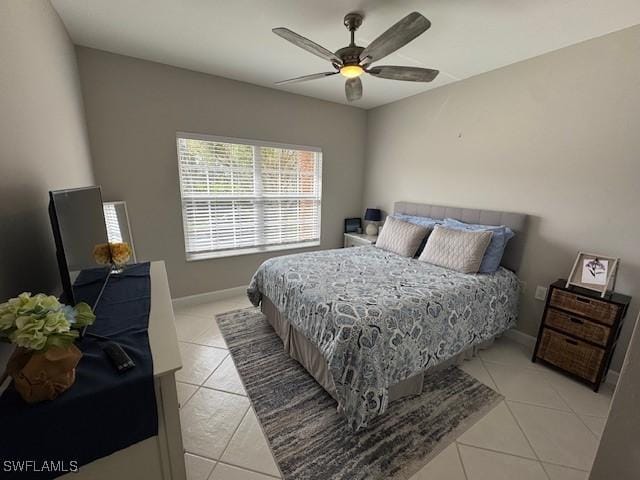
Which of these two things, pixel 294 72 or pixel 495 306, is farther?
pixel 294 72

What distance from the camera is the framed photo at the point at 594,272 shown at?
198 cm

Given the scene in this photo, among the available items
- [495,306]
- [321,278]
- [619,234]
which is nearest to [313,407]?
[321,278]

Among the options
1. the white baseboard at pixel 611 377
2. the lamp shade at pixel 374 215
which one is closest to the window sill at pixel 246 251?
the lamp shade at pixel 374 215

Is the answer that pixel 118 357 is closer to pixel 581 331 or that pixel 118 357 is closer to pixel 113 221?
pixel 113 221

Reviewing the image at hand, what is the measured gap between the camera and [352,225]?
14.2 ft

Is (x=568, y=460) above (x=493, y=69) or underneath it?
underneath

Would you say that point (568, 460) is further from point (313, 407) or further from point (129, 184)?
point (129, 184)

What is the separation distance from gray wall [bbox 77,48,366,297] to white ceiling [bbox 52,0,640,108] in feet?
0.70

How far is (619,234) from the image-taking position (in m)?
2.03

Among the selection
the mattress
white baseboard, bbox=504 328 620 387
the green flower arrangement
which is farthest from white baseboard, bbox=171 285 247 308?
white baseboard, bbox=504 328 620 387

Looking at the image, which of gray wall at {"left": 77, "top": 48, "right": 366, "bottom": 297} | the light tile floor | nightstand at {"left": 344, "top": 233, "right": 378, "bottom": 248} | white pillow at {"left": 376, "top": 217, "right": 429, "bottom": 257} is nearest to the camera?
the light tile floor

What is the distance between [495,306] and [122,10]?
3.60m

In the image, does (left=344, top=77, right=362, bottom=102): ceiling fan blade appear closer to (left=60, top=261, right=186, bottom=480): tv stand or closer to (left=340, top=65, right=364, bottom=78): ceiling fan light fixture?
(left=340, top=65, right=364, bottom=78): ceiling fan light fixture

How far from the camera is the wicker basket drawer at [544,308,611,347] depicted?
1.93 m
